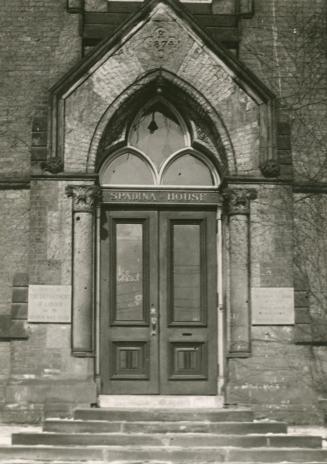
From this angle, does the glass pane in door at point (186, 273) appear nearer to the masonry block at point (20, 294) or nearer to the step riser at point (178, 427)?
the masonry block at point (20, 294)

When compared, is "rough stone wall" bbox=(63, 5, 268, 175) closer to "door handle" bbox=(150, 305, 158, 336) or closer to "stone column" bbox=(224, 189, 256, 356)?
"stone column" bbox=(224, 189, 256, 356)

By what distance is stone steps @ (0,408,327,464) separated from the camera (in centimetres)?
979

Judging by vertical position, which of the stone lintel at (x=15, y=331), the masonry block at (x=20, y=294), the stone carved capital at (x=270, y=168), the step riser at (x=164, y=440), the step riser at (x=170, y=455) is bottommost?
the step riser at (x=170, y=455)

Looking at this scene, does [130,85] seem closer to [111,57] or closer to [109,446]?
[111,57]

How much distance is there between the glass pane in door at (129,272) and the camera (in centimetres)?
1217

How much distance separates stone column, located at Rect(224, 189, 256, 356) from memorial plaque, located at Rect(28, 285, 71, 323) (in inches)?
85.7

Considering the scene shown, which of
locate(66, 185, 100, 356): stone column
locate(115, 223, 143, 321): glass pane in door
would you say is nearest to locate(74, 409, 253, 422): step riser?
locate(66, 185, 100, 356): stone column

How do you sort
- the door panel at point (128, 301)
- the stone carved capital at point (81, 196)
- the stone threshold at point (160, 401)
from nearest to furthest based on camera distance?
the stone threshold at point (160, 401) → the stone carved capital at point (81, 196) → the door panel at point (128, 301)

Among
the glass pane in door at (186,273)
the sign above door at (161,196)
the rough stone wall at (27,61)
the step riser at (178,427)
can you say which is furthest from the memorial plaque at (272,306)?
the rough stone wall at (27,61)

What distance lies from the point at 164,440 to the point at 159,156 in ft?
13.9

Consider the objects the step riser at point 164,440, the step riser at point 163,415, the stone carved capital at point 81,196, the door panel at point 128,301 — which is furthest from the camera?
the door panel at point 128,301

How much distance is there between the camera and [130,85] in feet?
39.8

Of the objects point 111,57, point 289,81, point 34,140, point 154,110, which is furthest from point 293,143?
point 34,140

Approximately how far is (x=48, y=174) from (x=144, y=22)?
2485 mm
